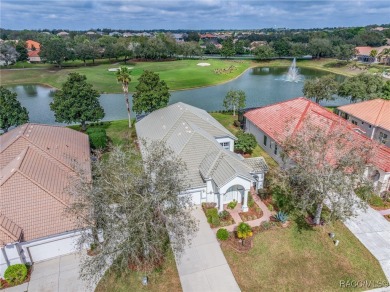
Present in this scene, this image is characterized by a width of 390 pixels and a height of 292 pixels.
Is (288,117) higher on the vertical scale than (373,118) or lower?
higher

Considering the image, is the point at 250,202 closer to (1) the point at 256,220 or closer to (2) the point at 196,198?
(1) the point at 256,220

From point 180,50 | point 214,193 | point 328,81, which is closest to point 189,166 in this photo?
point 214,193

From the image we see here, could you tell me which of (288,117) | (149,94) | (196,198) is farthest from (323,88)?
(196,198)

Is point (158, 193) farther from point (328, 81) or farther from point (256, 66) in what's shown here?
point (256, 66)

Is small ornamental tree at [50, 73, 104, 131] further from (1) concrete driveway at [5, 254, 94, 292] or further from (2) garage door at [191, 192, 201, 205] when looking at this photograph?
(1) concrete driveway at [5, 254, 94, 292]

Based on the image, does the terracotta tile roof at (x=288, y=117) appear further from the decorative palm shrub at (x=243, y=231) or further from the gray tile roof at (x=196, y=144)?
the decorative palm shrub at (x=243, y=231)

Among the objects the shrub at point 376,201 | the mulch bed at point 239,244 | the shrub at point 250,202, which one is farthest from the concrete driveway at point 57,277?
the shrub at point 376,201
